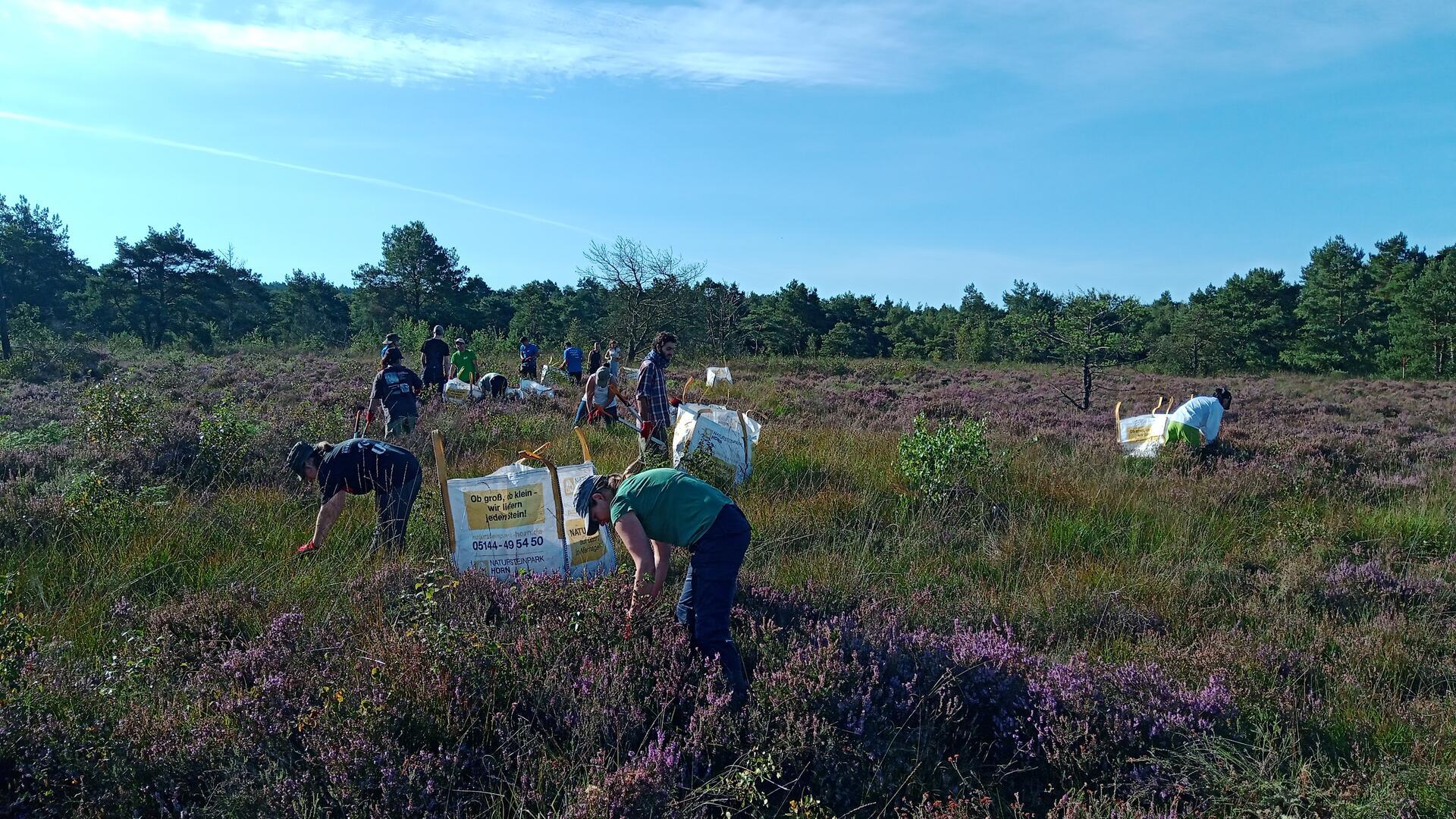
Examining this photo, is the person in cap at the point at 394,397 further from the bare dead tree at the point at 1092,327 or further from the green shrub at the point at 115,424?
the bare dead tree at the point at 1092,327

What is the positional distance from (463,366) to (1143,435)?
10784mm

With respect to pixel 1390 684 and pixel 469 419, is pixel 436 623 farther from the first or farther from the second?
pixel 469 419

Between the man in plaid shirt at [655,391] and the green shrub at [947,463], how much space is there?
2536 millimetres

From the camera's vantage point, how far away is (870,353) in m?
51.4

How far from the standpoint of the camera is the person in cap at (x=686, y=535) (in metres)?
3.51

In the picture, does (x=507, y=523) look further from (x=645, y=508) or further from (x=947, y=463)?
(x=947, y=463)

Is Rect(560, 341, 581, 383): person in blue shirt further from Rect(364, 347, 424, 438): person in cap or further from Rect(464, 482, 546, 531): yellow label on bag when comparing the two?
Rect(464, 482, 546, 531): yellow label on bag

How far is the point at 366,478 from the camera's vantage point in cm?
500

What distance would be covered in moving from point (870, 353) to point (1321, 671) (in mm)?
48369

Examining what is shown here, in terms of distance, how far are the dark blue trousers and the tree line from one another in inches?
942

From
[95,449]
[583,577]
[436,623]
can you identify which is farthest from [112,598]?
[95,449]

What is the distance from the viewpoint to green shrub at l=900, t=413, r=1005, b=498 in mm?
6613

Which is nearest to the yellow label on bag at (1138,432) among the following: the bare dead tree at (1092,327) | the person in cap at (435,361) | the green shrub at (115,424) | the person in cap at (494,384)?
the bare dead tree at (1092,327)

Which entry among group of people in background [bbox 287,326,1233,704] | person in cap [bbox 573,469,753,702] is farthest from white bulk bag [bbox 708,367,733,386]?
person in cap [bbox 573,469,753,702]
